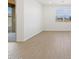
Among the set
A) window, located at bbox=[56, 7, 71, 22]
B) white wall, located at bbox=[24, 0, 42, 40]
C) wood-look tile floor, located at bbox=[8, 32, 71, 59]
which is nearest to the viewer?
wood-look tile floor, located at bbox=[8, 32, 71, 59]

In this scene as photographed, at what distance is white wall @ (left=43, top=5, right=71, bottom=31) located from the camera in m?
13.6

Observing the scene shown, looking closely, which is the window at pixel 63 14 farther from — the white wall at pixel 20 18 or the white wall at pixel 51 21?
the white wall at pixel 20 18

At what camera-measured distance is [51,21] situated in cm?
1368

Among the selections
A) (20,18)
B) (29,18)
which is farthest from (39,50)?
(29,18)

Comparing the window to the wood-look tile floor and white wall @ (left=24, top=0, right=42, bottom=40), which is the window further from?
the wood-look tile floor

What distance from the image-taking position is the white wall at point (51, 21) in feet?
44.5

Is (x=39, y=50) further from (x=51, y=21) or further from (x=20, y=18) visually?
(x=51, y=21)

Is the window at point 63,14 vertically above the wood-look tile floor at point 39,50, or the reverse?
the window at point 63,14

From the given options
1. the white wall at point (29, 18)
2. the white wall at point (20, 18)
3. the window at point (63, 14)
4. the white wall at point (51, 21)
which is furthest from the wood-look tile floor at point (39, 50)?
the window at point (63, 14)

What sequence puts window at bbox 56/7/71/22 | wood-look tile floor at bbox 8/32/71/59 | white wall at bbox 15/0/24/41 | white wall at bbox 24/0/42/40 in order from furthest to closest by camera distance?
window at bbox 56/7/71/22
white wall at bbox 24/0/42/40
white wall at bbox 15/0/24/41
wood-look tile floor at bbox 8/32/71/59

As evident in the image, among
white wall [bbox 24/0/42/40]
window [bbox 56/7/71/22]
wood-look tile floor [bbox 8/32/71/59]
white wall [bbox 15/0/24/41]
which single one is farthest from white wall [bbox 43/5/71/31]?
wood-look tile floor [bbox 8/32/71/59]

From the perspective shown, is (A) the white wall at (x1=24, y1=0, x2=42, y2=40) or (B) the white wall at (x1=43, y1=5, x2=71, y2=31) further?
(B) the white wall at (x1=43, y1=5, x2=71, y2=31)
